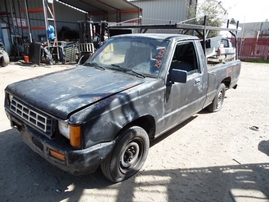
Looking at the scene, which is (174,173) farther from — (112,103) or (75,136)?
(75,136)

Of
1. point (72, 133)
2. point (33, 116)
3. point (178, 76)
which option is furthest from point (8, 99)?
point (178, 76)

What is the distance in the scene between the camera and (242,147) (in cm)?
361

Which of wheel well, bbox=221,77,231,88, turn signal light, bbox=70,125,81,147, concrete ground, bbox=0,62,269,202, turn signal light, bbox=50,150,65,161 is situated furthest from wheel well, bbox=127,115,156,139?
wheel well, bbox=221,77,231,88

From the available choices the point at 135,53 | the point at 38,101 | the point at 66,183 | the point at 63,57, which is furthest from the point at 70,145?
the point at 63,57

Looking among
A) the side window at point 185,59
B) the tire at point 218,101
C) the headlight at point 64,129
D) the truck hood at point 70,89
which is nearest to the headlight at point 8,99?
the truck hood at point 70,89

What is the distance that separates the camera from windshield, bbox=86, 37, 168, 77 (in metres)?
3.06

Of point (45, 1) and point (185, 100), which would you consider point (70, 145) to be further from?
point (45, 1)

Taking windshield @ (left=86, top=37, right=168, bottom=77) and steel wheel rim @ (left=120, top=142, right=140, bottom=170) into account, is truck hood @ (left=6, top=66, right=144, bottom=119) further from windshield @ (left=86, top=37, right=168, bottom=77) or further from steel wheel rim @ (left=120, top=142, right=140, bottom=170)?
steel wheel rim @ (left=120, top=142, right=140, bottom=170)

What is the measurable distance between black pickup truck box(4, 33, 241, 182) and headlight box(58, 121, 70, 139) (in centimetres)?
1

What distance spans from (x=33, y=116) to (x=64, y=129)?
51cm

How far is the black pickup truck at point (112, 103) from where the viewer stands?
6.98 feet

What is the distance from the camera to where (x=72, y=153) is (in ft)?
6.70

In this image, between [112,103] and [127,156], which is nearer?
[112,103]

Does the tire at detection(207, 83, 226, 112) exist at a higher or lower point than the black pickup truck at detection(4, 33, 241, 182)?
lower
